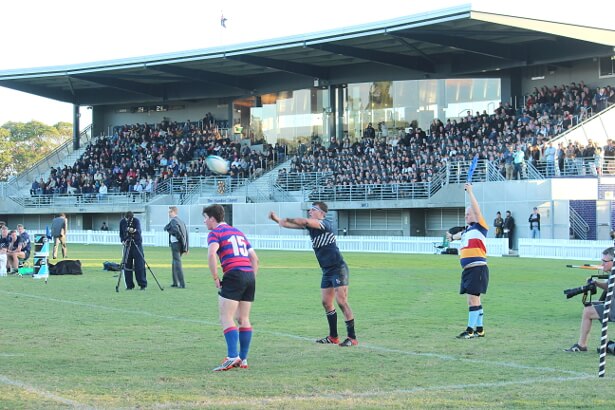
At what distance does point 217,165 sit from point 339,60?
9.74m

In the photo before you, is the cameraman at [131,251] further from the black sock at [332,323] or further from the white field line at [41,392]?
the white field line at [41,392]

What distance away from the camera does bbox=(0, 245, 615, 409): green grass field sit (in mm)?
8852

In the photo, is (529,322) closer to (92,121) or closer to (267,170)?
(267,170)

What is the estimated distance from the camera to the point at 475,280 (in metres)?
13.2

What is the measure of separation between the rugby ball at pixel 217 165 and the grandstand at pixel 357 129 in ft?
2.61

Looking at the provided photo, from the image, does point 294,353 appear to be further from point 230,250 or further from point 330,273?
point 230,250

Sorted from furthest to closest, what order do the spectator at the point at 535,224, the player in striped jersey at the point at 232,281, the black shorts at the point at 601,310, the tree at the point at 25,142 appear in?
the tree at the point at 25,142
the spectator at the point at 535,224
the black shorts at the point at 601,310
the player in striped jersey at the point at 232,281

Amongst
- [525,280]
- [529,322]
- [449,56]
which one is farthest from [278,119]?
[529,322]

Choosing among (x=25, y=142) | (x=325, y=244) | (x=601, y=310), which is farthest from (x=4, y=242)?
(x=25, y=142)

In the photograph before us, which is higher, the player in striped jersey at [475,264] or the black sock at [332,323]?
the player in striped jersey at [475,264]

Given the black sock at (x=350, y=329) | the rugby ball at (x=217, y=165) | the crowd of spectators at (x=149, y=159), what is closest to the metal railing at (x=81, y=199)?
the crowd of spectators at (x=149, y=159)

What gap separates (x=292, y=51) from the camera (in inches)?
2084

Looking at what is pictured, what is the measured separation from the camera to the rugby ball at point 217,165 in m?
56.9

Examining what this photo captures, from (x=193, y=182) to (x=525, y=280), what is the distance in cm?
3590
